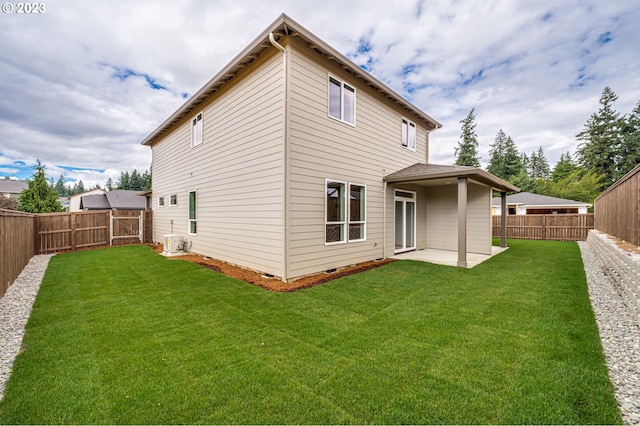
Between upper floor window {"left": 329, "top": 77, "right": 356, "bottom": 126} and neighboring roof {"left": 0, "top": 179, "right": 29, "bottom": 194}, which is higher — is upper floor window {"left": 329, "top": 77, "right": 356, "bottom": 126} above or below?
below

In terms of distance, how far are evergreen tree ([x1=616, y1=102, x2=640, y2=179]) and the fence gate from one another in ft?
147

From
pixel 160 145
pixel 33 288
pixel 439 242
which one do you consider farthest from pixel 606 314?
pixel 160 145

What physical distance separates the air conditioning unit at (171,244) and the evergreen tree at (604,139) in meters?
42.0

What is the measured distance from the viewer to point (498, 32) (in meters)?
8.93

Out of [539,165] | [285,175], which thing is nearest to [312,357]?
Result: [285,175]

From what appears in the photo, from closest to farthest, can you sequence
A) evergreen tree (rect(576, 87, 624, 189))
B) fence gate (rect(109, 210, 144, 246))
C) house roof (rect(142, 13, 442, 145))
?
house roof (rect(142, 13, 442, 145)) < fence gate (rect(109, 210, 144, 246)) < evergreen tree (rect(576, 87, 624, 189))

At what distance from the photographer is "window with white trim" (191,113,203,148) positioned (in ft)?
31.8

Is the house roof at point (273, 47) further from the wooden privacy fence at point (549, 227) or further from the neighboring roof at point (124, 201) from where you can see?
the neighboring roof at point (124, 201)

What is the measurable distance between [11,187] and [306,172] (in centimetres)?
5193

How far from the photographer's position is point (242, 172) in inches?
290

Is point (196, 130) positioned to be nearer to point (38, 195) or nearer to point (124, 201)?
point (38, 195)

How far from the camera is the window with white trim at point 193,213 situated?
9.95 metres

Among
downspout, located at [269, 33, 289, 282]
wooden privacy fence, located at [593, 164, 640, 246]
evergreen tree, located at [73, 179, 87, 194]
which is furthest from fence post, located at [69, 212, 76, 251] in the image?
evergreen tree, located at [73, 179, 87, 194]

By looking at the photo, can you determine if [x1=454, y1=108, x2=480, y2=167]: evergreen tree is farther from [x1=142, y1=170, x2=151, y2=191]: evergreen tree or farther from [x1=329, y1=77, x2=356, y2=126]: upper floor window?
[x1=142, y1=170, x2=151, y2=191]: evergreen tree
